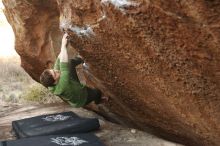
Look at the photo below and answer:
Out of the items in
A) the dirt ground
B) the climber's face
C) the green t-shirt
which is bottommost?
the dirt ground

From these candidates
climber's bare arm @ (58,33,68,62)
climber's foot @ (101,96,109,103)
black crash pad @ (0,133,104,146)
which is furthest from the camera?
climber's foot @ (101,96,109,103)

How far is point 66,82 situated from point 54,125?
2.15 feet

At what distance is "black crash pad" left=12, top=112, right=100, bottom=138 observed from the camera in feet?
19.3

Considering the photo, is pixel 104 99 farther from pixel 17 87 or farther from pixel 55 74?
pixel 17 87

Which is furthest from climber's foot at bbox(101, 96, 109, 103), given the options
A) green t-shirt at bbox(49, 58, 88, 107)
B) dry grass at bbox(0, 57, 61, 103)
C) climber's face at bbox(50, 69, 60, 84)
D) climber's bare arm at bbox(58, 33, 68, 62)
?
dry grass at bbox(0, 57, 61, 103)

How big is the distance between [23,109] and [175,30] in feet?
15.8

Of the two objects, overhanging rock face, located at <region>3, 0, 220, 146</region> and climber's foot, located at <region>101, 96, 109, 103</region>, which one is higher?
overhanging rock face, located at <region>3, 0, 220, 146</region>

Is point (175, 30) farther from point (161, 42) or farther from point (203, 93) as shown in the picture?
point (203, 93)

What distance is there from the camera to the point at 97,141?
5516 mm

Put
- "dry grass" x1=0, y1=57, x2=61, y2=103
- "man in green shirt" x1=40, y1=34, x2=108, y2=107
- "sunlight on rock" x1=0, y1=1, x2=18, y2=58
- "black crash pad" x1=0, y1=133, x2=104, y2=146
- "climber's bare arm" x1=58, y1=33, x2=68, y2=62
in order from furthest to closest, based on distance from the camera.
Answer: "sunlight on rock" x1=0, y1=1, x2=18, y2=58 → "dry grass" x1=0, y1=57, x2=61, y2=103 → "man in green shirt" x1=40, y1=34, x2=108, y2=107 → "climber's bare arm" x1=58, y1=33, x2=68, y2=62 → "black crash pad" x1=0, y1=133, x2=104, y2=146

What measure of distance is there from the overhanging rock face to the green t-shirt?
0.31 meters

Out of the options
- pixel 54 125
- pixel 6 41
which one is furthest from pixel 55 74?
pixel 6 41

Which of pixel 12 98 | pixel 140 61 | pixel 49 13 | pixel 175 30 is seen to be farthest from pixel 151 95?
pixel 12 98

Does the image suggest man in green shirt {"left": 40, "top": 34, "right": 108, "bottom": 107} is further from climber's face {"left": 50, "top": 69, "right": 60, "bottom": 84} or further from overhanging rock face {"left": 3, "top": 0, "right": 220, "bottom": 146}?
overhanging rock face {"left": 3, "top": 0, "right": 220, "bottom": 146}
